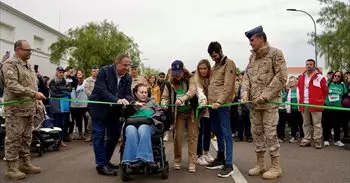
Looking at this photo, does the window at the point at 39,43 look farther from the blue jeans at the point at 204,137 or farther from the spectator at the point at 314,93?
the blue jeans at the point at 204,137

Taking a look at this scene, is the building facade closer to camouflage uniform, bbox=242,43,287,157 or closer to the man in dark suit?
the man in dark suit

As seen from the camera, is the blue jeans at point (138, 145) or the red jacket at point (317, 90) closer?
the blue jeans at point (138, 145)

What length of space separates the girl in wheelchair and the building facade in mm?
25200

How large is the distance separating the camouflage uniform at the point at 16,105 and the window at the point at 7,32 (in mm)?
27081

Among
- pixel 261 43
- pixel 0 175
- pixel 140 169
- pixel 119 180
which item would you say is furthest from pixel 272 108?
pixel 0 175

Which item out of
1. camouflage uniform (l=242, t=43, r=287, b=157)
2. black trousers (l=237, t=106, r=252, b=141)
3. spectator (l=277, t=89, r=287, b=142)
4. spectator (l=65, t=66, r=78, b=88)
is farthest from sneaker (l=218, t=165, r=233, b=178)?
spectator (l=65, t=66, r=78, b=88)

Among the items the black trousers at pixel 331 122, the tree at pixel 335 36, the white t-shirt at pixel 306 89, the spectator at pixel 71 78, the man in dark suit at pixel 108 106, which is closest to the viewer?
the man in dark suit at pixel 108 106

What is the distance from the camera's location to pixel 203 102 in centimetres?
671

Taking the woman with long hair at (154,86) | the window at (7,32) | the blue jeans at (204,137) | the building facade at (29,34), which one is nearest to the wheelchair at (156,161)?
the blue jeans at (204,137)

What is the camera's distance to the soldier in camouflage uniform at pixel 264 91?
6090mm

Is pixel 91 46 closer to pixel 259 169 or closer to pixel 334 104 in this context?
pixel 334 104

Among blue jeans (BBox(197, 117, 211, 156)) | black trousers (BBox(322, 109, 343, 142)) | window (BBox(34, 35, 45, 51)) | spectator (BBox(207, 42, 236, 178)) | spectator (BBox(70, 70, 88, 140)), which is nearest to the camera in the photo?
spectator (BBox(207, 42, 236, 178))

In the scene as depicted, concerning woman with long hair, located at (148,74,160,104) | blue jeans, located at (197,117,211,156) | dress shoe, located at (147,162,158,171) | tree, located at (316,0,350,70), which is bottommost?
dress shoe, located at (147,162,158,171)

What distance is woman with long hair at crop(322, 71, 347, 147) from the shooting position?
1020 cm
